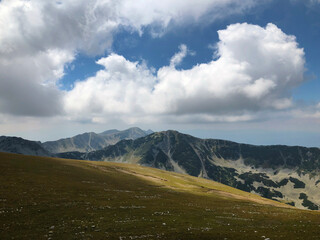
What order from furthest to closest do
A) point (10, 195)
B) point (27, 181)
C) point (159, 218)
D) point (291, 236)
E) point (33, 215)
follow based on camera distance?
point (27, 181) → point (10, 195) → point (159, 218) → point (33, 215) → point (291, 236)

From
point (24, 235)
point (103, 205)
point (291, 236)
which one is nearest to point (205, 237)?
point (291, 236)

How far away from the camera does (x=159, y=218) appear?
32.0 metres

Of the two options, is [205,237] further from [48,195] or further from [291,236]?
[48,195]

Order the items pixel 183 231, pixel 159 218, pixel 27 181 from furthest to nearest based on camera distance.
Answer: pixel 27 181 → pixel 159 218 → pixel 183 231

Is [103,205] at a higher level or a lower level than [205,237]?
lower

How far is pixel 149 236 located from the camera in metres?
22.3

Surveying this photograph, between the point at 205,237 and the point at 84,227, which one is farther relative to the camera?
the point at 84,227

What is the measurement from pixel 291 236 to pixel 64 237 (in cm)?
2485

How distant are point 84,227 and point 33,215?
9620 millimetres

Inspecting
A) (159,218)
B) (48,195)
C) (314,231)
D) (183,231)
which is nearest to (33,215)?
(48,195)

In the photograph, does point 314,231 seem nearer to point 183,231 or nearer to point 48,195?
point 183,231

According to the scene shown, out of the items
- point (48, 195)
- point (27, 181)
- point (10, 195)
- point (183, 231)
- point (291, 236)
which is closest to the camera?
point (291, 236)

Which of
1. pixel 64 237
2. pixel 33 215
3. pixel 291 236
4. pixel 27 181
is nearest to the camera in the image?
pixel 64 237

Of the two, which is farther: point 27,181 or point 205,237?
point 27,181
